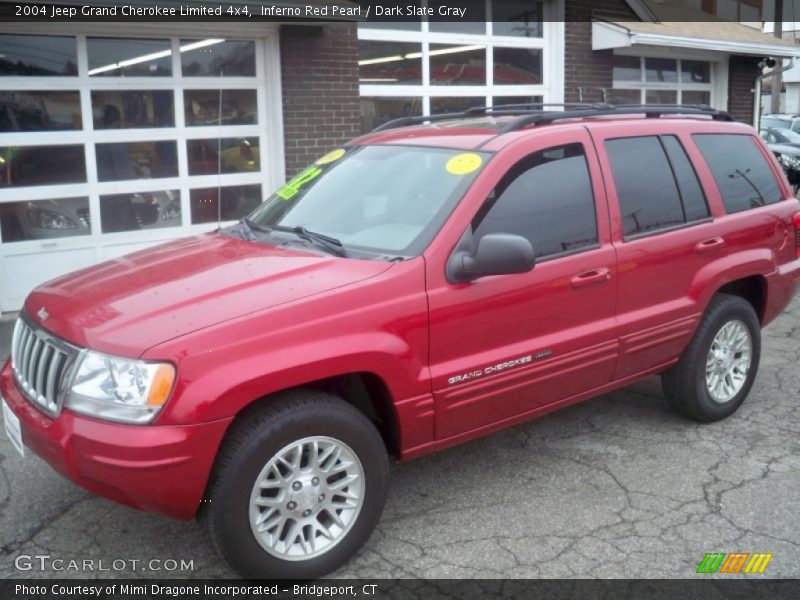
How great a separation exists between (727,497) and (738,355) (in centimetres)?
134

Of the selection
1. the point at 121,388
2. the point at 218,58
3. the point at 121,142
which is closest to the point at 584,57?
the point at 218,58

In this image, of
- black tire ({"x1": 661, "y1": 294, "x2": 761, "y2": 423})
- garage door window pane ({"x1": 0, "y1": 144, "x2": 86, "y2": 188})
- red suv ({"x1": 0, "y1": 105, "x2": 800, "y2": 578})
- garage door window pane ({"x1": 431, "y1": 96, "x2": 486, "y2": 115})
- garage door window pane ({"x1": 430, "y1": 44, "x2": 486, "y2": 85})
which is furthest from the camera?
garage door window pane ({"x1": 431, "y1": 96, "x2": 486, "y2": 115})

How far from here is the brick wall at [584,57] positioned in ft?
37.3

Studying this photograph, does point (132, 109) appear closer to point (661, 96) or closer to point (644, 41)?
point (644, 41)

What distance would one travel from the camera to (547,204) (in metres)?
4.22

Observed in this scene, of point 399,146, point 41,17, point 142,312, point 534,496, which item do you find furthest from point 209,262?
point 41,17

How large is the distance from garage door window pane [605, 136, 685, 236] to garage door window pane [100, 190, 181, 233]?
5354 mm

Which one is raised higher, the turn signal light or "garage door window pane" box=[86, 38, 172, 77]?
"garage door window pane" box=[86, 38, 172, 77]

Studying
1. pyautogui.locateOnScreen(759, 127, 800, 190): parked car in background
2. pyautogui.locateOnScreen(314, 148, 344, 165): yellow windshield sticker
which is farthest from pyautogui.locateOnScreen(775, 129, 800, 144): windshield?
pyautogui.locateOnScreen(314, 148, 344, 165): yellow windshield sticker

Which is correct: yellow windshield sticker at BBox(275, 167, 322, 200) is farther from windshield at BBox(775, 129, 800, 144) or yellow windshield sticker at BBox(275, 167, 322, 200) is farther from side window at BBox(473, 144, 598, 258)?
windshield at BBox(775, 129, 800, 144)

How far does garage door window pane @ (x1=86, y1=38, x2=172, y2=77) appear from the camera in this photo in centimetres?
805

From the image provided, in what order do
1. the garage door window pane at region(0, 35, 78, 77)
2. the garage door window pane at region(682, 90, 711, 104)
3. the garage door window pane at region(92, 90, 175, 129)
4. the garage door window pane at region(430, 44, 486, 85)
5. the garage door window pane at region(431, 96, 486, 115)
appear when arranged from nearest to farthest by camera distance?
the garage door window pane at region(0, 35, 78, 77) → the garage door window pane at region(92, 90, 175, 129) → the garage door window pane at region(430, 44, 486, 85) → the garage door window pane at region(431, 96, 486, 115) → the garage door window pane at region(682, 90, 711, 104)

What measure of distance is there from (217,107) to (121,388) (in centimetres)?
611

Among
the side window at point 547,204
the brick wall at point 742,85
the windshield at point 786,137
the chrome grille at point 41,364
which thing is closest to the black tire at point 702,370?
the side window at point 547,204
